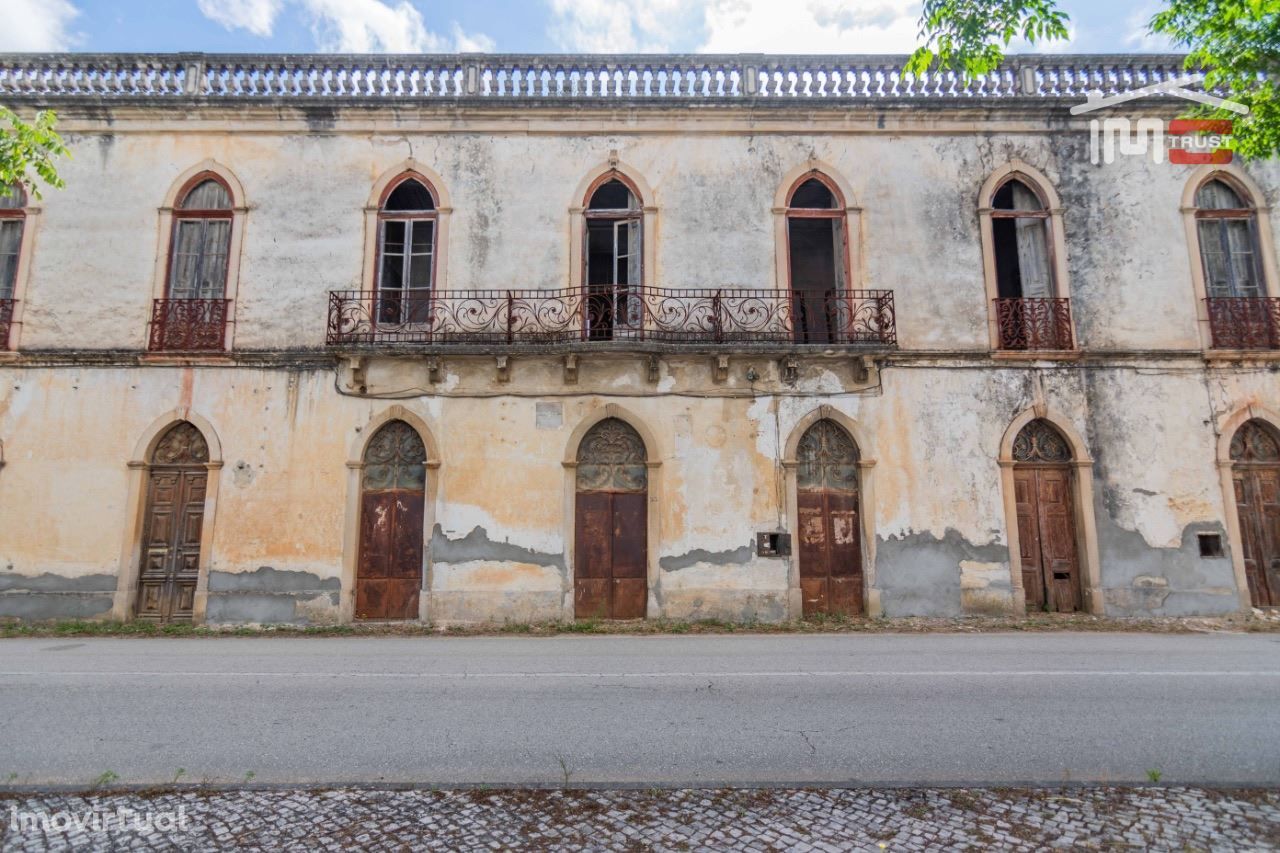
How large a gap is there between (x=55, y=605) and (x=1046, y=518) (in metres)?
16.0

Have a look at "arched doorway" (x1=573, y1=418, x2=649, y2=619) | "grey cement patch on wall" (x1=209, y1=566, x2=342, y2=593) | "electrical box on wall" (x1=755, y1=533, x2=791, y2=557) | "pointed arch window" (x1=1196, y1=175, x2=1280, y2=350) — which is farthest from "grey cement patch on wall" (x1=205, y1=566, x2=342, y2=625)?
"pointed arch window" (x1=1196, y1=175, x2=1280, y2=350)

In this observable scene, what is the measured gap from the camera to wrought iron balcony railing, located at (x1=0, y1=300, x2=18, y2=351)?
481 inches

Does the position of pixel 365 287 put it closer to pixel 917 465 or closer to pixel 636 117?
pixel 636 117

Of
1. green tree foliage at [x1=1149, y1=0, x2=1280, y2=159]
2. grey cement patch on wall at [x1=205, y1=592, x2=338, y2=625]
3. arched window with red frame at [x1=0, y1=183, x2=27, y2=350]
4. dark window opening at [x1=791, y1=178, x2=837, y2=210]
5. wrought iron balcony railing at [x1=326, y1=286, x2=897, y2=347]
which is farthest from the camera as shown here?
dark window opening at [x1=791, y1=178, x2=837, y2=210]

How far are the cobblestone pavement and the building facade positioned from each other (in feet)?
24.2

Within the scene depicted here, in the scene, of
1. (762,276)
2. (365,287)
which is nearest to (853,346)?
(762,276)

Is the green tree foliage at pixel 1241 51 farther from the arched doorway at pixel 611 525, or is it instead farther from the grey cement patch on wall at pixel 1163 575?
the arched doorway at pixel 611 525

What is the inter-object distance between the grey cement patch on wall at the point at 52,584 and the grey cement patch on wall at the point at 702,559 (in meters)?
8.86

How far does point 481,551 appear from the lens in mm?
11672

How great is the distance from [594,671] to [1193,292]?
12065mm

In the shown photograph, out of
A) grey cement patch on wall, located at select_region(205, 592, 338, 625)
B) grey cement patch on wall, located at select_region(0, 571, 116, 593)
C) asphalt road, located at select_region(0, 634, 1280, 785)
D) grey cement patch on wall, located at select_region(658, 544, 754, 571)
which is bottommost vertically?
asphalt road, located at select_region(0, 634, 1280, 785)

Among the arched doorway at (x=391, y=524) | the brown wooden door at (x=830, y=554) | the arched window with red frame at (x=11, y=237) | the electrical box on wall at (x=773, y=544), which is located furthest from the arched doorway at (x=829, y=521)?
the arched window with red frame at (x=11, y=237)

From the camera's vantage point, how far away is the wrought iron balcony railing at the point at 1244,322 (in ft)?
40.6

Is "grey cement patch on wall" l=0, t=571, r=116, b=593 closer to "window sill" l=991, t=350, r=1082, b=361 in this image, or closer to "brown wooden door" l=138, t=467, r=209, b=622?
"brown wooden door" l=138, t=467, r=209, b=622
